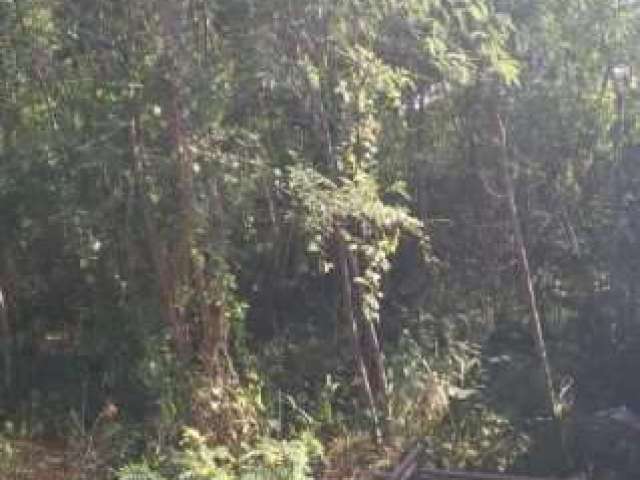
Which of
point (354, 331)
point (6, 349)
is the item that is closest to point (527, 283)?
point (354, 331)

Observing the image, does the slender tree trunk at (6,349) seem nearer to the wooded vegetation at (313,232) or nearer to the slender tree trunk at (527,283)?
the wooded vegetation at (313,232)

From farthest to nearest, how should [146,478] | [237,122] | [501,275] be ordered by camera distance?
[501,275] < [237,122] < [146,478]

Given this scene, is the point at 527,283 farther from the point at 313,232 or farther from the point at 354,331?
the point at 313,232

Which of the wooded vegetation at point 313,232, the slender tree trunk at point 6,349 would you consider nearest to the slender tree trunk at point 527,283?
the wooded vegetation at point 313,232

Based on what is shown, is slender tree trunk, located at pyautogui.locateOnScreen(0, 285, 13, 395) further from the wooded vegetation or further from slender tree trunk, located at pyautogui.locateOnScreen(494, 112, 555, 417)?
slender tree trunk, located at pyautogui.locateOnScreen(494, 112, 555, 417)

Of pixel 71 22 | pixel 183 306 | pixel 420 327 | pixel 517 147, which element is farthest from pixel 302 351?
pixel 71 22

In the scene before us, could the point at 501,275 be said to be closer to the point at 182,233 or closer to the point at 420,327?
the point at 420,327

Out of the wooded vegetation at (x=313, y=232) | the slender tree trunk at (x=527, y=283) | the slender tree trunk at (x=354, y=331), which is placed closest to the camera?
the wooded vegetation at (x=313, y=232)

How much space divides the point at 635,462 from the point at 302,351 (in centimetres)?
235

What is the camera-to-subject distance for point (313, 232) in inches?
241

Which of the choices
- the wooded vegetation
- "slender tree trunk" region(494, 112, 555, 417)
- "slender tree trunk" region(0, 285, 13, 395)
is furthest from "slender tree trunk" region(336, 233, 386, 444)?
"slender tree trunk" region(0, 285, 13, 395)

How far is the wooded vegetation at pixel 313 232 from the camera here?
5922 millimetres

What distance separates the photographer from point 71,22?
6184mm

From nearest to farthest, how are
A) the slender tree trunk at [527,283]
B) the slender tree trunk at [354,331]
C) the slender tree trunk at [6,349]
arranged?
1. the slender tree trunk at [354,331]
2. the slender tree trunk at [527,283]
3. the slender tree trunk at [6,349]
